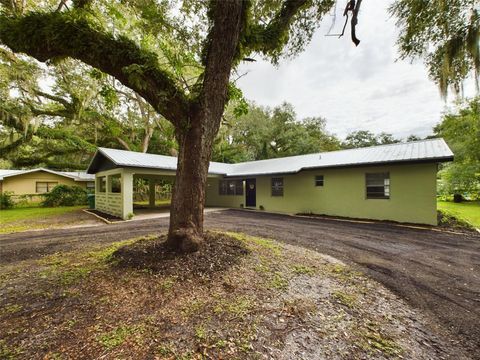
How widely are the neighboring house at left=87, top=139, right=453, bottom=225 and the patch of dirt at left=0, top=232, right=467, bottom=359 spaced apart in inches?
255

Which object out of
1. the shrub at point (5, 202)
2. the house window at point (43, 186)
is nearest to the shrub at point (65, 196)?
the shrub at point (5, 202)

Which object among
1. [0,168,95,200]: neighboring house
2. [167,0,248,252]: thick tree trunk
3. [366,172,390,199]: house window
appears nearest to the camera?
[167,0,248,252]: thick tree trunk

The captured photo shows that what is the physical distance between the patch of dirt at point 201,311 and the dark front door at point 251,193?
1008 centimetres

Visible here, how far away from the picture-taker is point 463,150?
15.3 meters

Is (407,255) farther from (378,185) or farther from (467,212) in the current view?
(467,212)

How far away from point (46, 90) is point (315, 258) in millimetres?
19564

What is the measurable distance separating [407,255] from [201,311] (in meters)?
4.77

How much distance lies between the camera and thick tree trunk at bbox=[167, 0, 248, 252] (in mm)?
3434

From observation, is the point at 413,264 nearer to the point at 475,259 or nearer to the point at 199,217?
the point at 475,259

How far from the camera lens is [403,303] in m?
2.74

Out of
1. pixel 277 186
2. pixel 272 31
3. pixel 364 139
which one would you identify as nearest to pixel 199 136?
pixel 272 31

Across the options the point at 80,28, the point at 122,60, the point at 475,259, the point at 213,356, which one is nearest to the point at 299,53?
the point at 122,60

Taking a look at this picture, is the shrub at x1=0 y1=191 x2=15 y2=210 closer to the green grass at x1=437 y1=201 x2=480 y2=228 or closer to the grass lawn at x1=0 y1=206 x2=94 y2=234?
the grass lawn at x1=0 y1=206 x2=94 y2=234

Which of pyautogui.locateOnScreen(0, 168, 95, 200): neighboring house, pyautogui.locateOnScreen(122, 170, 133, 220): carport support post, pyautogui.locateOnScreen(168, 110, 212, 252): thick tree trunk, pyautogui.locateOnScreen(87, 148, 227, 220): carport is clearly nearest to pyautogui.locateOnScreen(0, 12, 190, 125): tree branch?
pyautogui.locateOnScreen(168, 110, 212, 252): thick tree trunk
